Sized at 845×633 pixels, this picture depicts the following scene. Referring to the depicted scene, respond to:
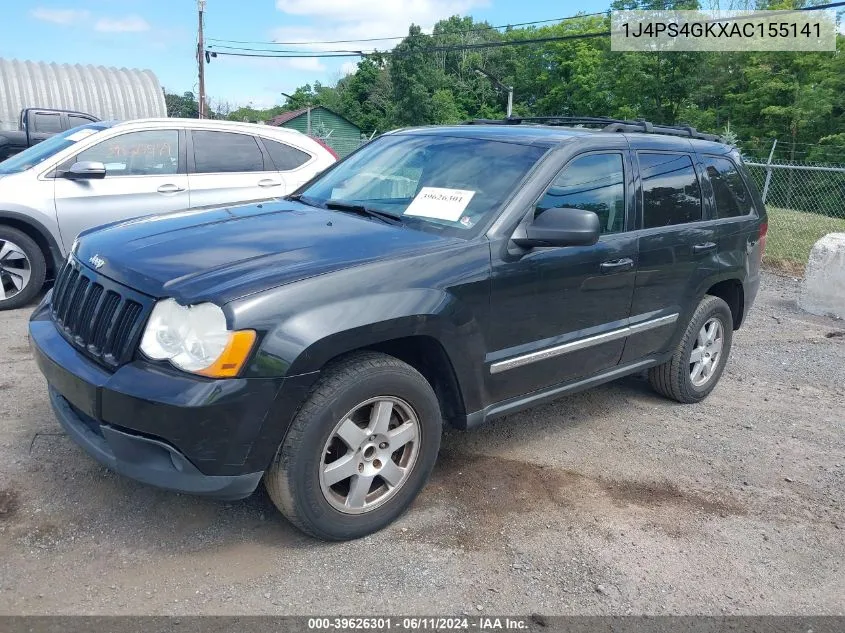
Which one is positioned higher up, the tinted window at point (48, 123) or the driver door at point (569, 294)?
the tinted window at point (48, 123)

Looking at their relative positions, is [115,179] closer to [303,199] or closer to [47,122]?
[303,199]

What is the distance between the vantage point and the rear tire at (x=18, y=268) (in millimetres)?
6137

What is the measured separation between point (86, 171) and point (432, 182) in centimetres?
383

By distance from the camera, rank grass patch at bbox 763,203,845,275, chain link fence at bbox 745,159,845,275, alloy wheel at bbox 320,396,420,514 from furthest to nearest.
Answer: chain link fence at bbox 745,159,845,275, grass patch at bbox 763,203,845,275, alloy wheel at bbox 320,396,420,514

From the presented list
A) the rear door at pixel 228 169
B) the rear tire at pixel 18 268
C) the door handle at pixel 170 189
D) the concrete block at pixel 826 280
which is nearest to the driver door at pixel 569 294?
the rear door at pixel 228 169

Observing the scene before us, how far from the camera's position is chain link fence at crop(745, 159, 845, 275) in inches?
412

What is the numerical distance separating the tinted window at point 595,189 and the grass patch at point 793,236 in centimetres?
727

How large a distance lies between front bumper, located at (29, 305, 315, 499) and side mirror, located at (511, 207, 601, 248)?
131cm

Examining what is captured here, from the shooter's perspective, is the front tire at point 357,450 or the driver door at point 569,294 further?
the driver door at point 569,294

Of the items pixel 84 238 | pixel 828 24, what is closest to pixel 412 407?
pixel 84 238

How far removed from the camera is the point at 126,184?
6.46m

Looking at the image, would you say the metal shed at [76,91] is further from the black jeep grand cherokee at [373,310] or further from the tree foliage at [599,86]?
the black jeep grand cherokee at [373,310]

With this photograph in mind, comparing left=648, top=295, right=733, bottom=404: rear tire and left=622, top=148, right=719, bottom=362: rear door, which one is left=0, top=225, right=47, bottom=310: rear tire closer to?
left=622, top=148, right=719, bottom=362: rear door

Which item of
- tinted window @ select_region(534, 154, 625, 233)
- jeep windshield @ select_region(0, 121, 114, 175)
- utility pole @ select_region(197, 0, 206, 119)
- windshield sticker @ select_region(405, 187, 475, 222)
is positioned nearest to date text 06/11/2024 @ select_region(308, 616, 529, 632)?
windshield sticker @ select_region(405, 187, 475, 222)
